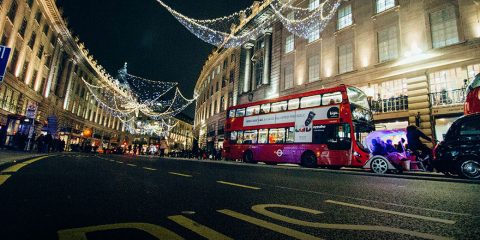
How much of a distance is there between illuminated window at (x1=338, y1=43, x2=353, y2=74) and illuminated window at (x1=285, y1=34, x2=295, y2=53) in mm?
5900

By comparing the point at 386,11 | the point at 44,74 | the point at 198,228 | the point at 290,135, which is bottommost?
the point at 198,228

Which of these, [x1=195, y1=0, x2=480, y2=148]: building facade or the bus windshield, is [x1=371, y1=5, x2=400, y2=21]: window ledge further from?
the bus windshield

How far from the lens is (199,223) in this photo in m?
2.36

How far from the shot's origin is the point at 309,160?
46.7 ft

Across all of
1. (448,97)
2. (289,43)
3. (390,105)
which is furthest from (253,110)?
(448,97)

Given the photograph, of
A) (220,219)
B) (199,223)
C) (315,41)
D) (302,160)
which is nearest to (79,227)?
(199,223)

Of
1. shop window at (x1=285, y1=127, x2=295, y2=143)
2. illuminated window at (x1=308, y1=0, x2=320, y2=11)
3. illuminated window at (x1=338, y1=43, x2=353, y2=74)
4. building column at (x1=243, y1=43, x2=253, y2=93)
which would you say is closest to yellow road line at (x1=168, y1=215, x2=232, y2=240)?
shop window at (x1=285, y1=127, x2=295, y2=143)

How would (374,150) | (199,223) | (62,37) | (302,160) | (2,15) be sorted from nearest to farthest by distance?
1. (199,223)
2. (374,150)
3. (302,160)
4. (2,15)
5. (62,37)

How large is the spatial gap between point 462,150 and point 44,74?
4106cm

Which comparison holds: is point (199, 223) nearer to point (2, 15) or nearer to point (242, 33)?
point (2, 15)

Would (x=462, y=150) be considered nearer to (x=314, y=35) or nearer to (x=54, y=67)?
(x=314, y=35)

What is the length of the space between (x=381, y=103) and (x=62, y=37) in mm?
41024

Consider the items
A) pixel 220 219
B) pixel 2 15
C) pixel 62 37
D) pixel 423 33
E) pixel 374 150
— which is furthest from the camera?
pixel 62 37

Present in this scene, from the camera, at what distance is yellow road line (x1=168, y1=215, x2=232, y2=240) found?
79.1 inches
